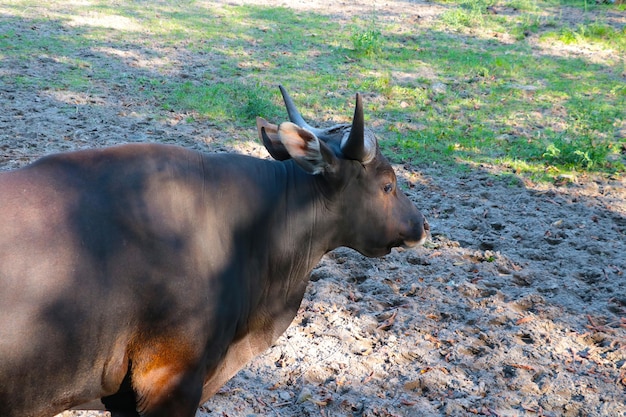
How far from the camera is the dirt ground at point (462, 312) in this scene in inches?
179

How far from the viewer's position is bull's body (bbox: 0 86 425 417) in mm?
3018

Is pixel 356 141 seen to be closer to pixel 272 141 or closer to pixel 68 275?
pixel 272 141

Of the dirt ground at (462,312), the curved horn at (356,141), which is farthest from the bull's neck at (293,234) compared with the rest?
the dirt ground at (462,312)

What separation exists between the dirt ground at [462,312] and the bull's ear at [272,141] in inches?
57.4

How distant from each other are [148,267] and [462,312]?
113 inches

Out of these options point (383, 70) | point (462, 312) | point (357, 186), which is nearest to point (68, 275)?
point (357, 186)

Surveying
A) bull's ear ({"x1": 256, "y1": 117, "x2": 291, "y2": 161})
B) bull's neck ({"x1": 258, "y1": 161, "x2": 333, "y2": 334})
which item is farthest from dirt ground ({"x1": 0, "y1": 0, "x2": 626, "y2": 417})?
bull's ear ({"x1": 256, "y1": 117, "x2": 291, "y2": 161})

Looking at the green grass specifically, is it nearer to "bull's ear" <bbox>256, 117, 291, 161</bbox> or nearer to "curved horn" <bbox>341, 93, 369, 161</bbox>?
"bull's ear" <bbox>256, 117, 291, 161</bbox>

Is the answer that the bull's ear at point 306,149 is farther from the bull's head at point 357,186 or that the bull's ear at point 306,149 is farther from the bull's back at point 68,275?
the bull's back at point 68,275

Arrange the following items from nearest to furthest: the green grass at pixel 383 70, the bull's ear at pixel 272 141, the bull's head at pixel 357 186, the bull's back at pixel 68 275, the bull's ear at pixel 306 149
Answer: the bull's back at pixel 68 275 → the bull's ear at pixel 306 149 → the bull's head at pixel 357 186 → the bull's ear at pixel 272 141 → the green grass at pixel 383 70

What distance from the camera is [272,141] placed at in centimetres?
423

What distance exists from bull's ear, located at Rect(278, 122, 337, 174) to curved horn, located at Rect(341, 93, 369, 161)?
0.29ft

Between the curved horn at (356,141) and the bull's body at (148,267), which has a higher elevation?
the curved horn at (356,141)

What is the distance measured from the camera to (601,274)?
19.4ft
